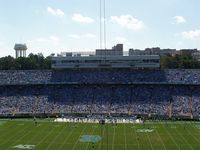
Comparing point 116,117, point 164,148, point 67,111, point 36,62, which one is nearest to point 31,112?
point 67,111

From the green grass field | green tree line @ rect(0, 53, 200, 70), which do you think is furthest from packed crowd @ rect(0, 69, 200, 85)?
green tree line @ rect(0, 53, 200, 70)

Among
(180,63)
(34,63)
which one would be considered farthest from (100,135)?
(34,63)

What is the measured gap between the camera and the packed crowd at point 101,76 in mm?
63844

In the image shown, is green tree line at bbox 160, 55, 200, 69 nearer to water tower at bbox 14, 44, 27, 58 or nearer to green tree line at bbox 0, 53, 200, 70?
green tree line at bbox 0, 53, 200, 70

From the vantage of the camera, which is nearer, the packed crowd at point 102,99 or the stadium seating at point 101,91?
the packed crowd at point 102,99

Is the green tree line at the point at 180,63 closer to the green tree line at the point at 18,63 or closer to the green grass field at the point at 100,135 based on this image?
the green tree line at the point at 18,63

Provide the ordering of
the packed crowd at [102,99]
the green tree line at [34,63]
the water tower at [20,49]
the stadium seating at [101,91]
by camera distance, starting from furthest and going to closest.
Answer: the water tower at [20,49] → the green tree line at [34,63] → the stadium seating at [101,91] → the packed crowd at [102,99]

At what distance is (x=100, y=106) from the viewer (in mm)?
57156

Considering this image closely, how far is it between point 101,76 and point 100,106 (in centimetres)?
926

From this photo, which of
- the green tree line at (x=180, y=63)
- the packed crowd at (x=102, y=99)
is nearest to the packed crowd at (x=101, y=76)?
the packed crowd at (x=102, y=99)

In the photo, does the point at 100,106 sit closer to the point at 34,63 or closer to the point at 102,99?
the point at 102,99

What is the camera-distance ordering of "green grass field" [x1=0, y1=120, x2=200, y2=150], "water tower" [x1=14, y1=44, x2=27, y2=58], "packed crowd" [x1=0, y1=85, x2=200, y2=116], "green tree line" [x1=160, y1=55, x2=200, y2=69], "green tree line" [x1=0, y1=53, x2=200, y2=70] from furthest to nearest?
1. "water tower" [x1=14, y1=44, x2=27, y2=58]
2. "green tree line" [x1=0, y1=53, x2=200, y2=70]
3. "green tree line" [x1=160, y1=55, x2=200, y2=69]
4. "packed crowd" [x1=0, y1=85, x2=200, y2=116]
5. "green grass field" [x1=0, y1=120, x2=200, y2=150]

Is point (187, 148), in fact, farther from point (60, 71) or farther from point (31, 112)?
point (60, 71)

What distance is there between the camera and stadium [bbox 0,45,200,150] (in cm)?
3828
